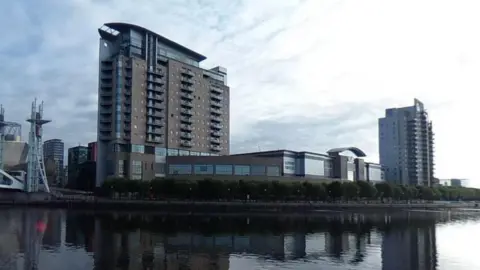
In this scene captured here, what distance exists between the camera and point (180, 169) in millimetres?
138375

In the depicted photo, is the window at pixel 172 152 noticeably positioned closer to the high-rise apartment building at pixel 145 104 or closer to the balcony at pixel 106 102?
the high-rise apartment building at pixel 145 104

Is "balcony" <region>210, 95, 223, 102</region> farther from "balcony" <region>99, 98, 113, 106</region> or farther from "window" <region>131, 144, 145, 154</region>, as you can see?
"balcony" <region>99, 98, 113, 106</region>

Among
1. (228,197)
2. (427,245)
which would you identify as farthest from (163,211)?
(427,245)

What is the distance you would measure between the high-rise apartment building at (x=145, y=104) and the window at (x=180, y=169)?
4.84 meters

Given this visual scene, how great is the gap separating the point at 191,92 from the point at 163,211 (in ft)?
214

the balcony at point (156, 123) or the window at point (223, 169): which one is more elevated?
the balcony at point (156, 123)

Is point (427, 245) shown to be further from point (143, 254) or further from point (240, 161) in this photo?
point (240, 161)

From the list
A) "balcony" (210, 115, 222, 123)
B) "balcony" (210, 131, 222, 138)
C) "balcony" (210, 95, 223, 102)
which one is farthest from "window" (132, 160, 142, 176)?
"balcony" (210, 95, 223, 102)

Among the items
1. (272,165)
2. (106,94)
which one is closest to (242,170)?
(272,165)

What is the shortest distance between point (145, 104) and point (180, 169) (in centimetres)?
2196

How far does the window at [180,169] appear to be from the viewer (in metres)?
138

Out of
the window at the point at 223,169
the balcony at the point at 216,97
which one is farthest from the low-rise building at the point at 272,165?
the balcony at the point at 216,97

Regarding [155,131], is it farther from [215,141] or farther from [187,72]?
[215,141]

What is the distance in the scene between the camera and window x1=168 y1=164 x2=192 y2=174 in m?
138
